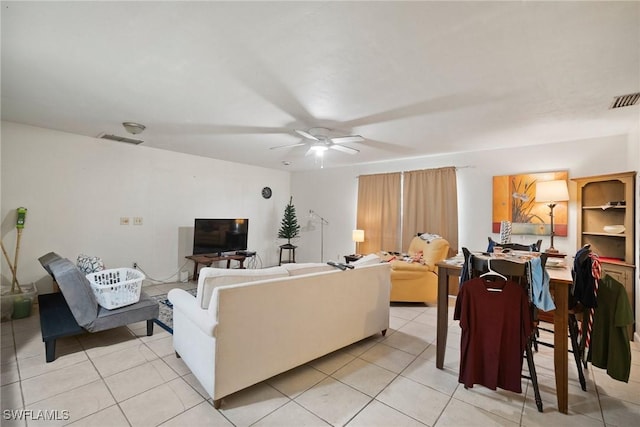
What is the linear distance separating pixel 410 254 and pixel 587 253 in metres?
2.83

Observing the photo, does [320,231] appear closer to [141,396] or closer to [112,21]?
[141,396]

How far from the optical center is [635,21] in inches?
59.7

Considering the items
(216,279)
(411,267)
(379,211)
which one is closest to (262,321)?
(216,279)

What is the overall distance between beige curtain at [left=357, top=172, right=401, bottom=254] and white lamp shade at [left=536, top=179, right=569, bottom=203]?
7.29 ft

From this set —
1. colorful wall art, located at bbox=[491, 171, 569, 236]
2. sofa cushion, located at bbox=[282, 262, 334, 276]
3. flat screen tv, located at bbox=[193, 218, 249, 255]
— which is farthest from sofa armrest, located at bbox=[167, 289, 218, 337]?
colorful wall art, located at bbox=[491, 171, 569, 236]

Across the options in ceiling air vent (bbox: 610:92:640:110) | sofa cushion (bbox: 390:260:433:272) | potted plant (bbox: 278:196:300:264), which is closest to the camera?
ceiling air vent (bbox: 610:92:640:110)

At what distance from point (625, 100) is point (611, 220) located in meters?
1.67

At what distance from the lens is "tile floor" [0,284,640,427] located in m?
1.76

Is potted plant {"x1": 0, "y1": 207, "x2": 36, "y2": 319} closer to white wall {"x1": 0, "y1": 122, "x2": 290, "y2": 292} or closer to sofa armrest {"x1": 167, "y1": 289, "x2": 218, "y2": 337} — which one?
white wall {"x1": 0, "y1": 122, "x2": 290, "y2": 292}

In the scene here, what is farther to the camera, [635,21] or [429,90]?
[429,90]

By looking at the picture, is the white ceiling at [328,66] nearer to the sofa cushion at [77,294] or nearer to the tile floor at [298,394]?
the sofa cushion at [77,294]

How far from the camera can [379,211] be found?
5496mm

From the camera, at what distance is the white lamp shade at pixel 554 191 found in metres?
3.40

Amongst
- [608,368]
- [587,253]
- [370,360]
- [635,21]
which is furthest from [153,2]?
[608,368]
